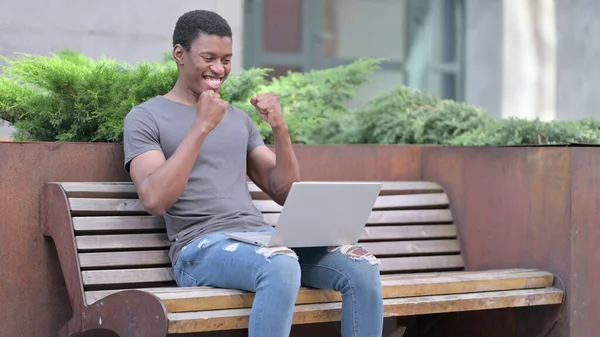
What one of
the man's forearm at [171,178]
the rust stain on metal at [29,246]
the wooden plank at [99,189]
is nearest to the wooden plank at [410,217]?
the wooden plank at [99,189]

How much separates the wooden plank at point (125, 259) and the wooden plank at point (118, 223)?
10cm

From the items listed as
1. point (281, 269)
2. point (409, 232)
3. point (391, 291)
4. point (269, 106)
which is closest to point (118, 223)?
point (269, 106)

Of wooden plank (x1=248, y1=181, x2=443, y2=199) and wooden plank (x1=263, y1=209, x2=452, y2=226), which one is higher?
wooden plank (x1=248, y1=181, x2=443, y2=199)

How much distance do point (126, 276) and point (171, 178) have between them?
0.54 m

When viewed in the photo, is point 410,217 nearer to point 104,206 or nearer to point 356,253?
point 356,253

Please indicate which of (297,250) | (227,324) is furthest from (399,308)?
(227,324)

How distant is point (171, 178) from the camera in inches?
146

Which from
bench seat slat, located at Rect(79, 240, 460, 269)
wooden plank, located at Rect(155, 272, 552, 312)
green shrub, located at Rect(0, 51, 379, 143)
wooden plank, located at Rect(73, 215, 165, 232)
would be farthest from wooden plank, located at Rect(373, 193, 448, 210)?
wooden plank, located at Rect(73, 215, 165, 232)

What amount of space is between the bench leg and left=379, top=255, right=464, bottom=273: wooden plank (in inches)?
55.2

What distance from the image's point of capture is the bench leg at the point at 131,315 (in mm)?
3480

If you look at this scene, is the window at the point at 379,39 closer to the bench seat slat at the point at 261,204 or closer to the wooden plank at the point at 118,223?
the bench seat slat at the point at 261,204

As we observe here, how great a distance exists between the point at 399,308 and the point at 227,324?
0.72 metres

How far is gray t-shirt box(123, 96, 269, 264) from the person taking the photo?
395 cm

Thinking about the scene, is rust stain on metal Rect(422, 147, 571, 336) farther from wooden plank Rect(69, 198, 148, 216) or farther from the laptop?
wooden plank Rect(69, 198, 148, 216)
